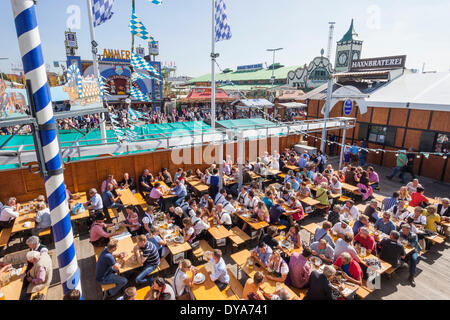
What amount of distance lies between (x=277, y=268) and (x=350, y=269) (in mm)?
1711

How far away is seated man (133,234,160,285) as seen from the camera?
6041 mm

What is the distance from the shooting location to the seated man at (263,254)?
5.98 m

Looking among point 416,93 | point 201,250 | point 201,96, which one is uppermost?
point 416,93

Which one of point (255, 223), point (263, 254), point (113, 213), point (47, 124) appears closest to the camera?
point (47, 124)

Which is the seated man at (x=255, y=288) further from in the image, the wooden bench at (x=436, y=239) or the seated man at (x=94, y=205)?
the seated man at (x=94, y=205)

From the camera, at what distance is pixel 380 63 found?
68.8 feet

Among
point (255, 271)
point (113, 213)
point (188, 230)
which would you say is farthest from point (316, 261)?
point (113, 213)

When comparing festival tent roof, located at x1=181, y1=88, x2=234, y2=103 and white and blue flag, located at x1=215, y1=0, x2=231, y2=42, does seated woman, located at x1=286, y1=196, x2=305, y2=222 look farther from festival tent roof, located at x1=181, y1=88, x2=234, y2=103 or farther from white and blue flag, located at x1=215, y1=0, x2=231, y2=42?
festival tent roof, located at x1=181, y1=88, x2=234, y2=103

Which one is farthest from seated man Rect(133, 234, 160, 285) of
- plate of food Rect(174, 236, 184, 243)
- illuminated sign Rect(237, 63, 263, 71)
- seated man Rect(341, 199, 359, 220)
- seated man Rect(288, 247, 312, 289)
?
illuminated sign Rect(237, 63, 263, 71)

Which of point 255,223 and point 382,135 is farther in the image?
point 382,135

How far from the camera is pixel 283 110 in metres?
33.6

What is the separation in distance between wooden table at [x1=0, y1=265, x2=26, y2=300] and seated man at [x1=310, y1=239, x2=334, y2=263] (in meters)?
6.72

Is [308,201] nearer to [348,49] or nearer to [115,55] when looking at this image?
[115,55]

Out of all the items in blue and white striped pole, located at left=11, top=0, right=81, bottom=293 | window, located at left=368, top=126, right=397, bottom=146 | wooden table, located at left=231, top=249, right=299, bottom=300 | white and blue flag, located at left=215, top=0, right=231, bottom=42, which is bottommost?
wooden table, located at left=231, top=249, right=299, bottom=300
